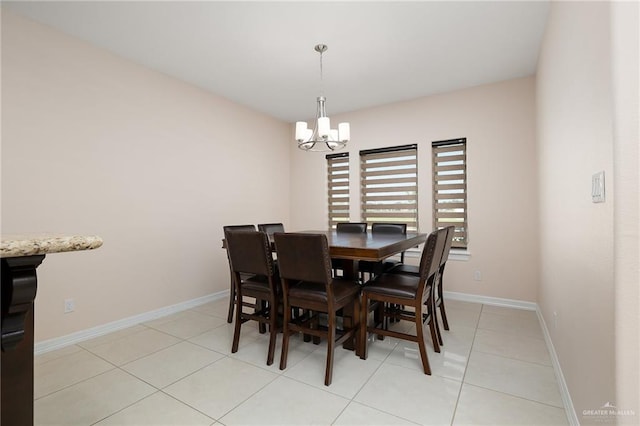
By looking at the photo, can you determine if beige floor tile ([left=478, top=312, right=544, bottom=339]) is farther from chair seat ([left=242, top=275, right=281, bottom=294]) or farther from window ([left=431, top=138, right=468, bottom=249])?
chair seat ([left=242, top=275, right=281, bottom=294])

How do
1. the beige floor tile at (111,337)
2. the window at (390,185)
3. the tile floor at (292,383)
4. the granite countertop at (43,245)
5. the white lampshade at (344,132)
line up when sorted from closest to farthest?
the granite countertop at (43,245) → the tile floor at (292,383) → the beige floor tile at (111,337) → the white lampshade at (344,132) → the window at (390,185)

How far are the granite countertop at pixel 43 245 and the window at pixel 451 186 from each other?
12.4ft

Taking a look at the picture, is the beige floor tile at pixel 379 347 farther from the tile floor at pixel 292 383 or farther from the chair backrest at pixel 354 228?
the chair backrest at pixel 354 228

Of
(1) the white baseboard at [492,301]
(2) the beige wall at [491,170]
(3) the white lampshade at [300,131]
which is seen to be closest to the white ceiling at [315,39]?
(2) the beige wall at [491,170]

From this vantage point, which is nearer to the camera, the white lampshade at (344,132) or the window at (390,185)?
the white lampshade at (344,132)

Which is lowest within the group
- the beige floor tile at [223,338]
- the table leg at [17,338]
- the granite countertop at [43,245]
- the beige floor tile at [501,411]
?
the beige floor tile at [223,338]

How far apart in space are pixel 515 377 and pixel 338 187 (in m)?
3.33

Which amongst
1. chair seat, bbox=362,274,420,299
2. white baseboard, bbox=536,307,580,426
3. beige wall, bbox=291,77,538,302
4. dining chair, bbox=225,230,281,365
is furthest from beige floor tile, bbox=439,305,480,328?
dining chair, bbox=225,230,281,365

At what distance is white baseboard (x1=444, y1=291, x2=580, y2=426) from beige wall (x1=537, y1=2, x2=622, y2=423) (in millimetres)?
73

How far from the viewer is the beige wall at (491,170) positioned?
10.9 feet

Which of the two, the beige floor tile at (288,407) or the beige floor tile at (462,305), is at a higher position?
the beige floor tile at (462,305)

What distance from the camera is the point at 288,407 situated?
168cm

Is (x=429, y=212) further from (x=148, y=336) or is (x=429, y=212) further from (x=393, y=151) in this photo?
(x=148, y=336)

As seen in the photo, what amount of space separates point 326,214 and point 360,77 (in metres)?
2.16
